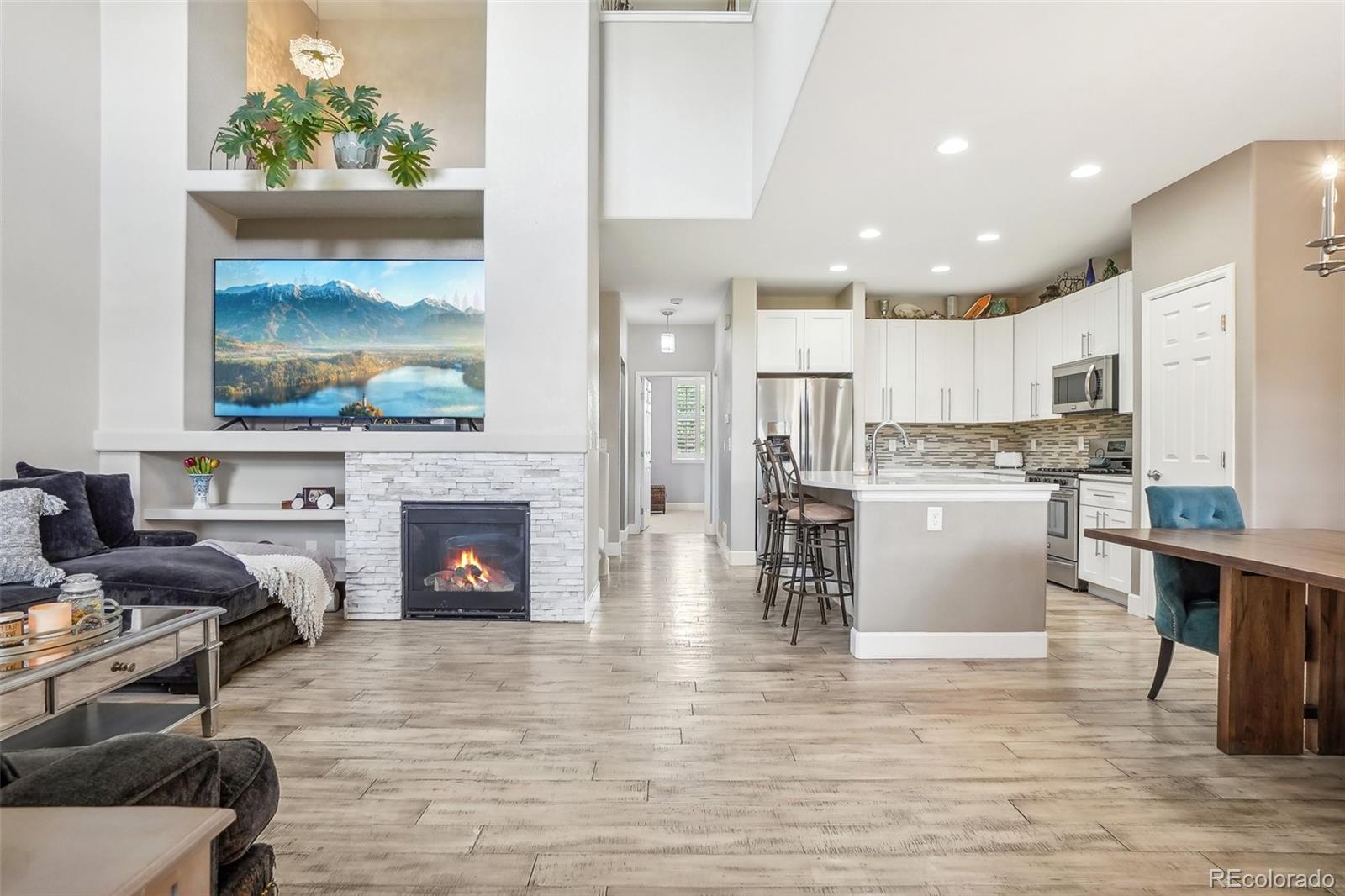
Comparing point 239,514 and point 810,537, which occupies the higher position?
point 239,514

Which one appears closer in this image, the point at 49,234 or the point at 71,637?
the point at 71,637

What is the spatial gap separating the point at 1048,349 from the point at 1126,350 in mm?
1076

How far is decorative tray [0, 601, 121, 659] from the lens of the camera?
1.93m

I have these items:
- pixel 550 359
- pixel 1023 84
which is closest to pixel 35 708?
pixel 550 359

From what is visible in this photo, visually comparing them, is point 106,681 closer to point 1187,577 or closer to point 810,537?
point 810,537

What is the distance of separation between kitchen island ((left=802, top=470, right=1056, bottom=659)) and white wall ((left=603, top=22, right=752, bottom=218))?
2404 mm

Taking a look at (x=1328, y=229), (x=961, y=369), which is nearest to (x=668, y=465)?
(x=961, y=369)

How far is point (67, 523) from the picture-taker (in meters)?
3.26

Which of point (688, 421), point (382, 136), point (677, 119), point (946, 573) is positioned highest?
point (677, 119)

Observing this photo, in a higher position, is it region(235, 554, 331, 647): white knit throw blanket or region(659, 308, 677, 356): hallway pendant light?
region(659, 308, 677, 356): hallway pendant light

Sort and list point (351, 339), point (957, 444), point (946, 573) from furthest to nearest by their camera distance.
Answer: point (957, 444) → point (351, 339) → point (946, 573)

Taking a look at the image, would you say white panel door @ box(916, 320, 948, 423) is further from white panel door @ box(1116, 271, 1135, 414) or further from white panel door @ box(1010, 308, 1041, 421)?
white panel door @ box(1116, 271, 1135, 414)

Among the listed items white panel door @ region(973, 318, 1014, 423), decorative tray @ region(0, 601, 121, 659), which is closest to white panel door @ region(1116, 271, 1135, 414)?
white panel door @ region(973, 318, 1014, 423)

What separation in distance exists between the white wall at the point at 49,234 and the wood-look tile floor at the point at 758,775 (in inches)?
80.2
